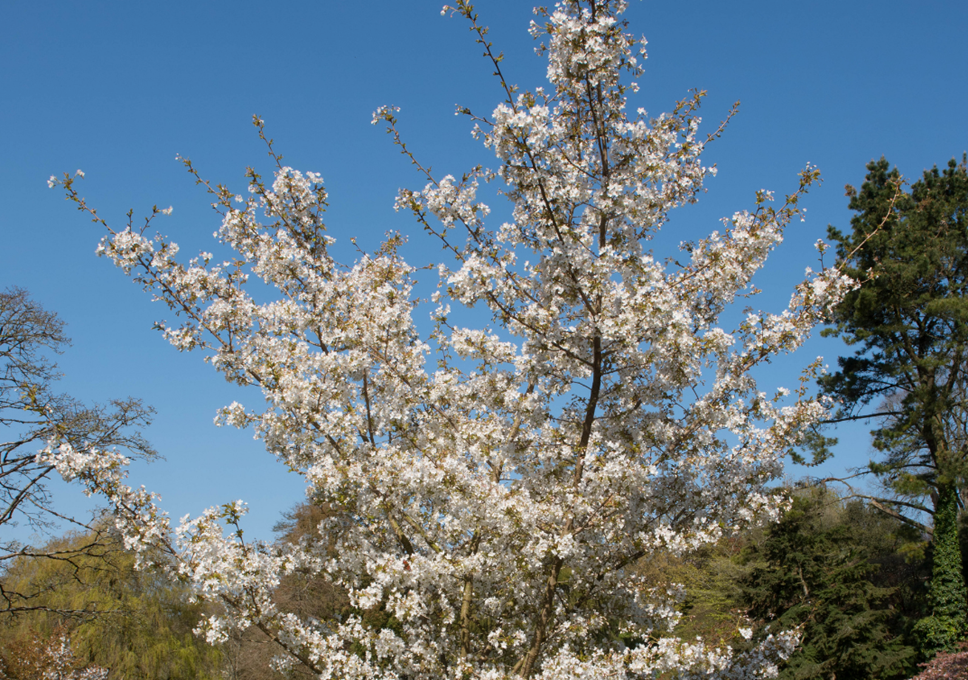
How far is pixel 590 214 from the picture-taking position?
16.3 ft

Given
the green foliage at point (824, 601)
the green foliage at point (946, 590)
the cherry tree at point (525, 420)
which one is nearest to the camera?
the cherry tree at point (525, 420)

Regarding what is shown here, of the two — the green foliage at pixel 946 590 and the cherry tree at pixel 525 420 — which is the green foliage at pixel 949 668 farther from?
the cherry tree at pixel 525 420

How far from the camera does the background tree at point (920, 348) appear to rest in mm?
16828

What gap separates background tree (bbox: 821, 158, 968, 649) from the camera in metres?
16.8

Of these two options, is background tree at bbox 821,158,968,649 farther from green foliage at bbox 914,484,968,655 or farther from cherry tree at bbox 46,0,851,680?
cherry tree at bbox 46,0,851,680

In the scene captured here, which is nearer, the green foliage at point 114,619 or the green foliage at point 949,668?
the green foliage at point 949,668

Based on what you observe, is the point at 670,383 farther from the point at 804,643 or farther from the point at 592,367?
the point at 804,643

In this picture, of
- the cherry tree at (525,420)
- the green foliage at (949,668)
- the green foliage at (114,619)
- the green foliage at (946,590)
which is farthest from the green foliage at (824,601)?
the green foliage at (114,619)

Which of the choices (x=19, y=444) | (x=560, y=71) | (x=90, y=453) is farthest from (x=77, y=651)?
(x=560, y=71)

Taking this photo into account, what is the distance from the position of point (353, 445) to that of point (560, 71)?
328 cm

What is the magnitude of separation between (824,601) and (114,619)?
59.2 ft

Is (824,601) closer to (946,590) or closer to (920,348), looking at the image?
(946,590)

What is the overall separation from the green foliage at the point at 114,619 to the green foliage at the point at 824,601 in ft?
52.8

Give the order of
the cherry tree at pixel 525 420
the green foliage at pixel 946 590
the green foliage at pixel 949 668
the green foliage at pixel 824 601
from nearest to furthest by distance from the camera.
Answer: the cherry tree at pixel 525 420, the green foliage at pixel 949 668, the green foliage at pixel 824 601, the green foliage at pixel 946 590
